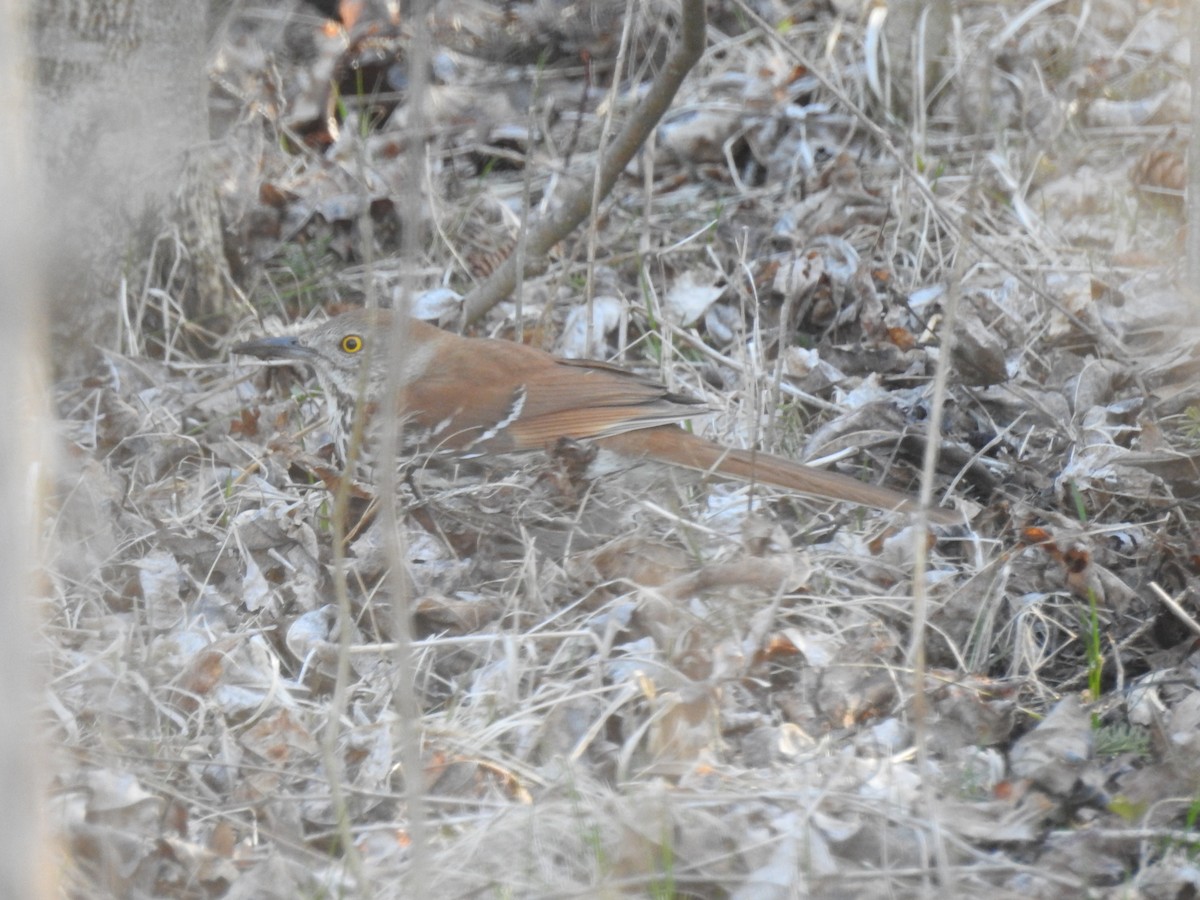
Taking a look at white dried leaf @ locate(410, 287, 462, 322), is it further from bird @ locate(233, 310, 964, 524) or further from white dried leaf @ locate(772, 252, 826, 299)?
white dried leaf @ locate(772, 252, 826, 299)

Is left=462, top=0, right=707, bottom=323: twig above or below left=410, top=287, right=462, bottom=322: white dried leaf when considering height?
above

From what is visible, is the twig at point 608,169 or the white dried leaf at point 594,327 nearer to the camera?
the twig at point 608,169

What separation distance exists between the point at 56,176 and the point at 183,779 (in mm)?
2663

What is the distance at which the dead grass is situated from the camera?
2422 mm

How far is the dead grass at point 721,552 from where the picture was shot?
2.42 m

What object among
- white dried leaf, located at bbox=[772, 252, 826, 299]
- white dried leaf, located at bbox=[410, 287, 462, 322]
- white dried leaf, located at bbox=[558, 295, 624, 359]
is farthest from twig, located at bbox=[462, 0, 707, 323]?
white dried leaf, located at bbox=[772, 252, 826, 299]

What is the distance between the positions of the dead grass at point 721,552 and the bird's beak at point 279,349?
0.22m

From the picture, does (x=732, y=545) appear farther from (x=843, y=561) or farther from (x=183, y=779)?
(x=183, y=779)

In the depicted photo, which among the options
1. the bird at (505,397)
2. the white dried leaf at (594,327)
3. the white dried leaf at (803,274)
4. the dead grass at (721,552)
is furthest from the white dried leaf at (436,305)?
the white dried leaf at (803,274)

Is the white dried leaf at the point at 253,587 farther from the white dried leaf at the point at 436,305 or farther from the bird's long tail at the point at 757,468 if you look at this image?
the white dried leaf at the point at 436,305

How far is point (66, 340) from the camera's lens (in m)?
4.81

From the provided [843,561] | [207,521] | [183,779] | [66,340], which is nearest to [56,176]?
[66,340]

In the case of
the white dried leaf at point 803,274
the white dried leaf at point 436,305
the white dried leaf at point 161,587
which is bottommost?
the white dried leaf at point 161,587

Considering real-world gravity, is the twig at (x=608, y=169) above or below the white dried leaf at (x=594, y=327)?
above
